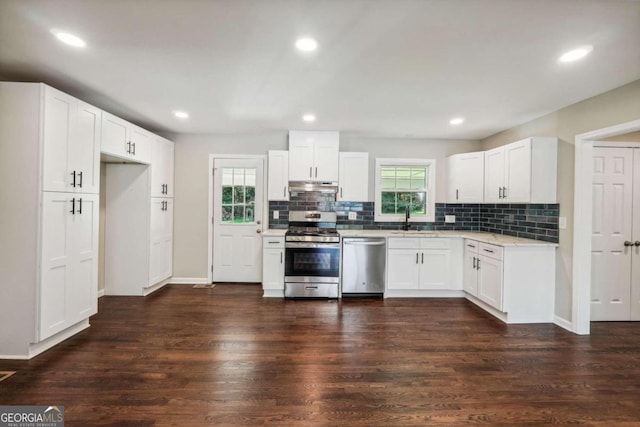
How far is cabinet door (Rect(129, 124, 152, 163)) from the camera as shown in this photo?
13.0ft

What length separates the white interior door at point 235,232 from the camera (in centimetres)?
513

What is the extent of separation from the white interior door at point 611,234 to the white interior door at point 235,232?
4530 millimetres

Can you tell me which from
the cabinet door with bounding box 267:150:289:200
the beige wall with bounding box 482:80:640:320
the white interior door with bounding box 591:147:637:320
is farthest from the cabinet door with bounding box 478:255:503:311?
the cabinet door with bounding box 267:150:289:200

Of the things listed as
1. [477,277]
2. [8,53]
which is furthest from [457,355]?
[8,53]

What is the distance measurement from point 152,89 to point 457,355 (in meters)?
3.90

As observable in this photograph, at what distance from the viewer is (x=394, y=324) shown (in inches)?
138

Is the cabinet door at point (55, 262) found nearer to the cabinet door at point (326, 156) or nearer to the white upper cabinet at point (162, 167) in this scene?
the white upper cabinet at point (162, 167)

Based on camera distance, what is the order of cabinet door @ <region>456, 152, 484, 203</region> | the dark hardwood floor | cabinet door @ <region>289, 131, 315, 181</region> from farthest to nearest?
cabinet door @ <region>289, 131, 315, 181</region> < cabinet door @ <region>456, 152, 484, 203</region> < the dark hardwood floor

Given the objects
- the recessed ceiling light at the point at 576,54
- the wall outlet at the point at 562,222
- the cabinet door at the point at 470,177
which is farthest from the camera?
the cabinet door at the point at 470,177

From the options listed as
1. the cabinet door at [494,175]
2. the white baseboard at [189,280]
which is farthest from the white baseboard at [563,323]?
the white baseboard at [189,280]

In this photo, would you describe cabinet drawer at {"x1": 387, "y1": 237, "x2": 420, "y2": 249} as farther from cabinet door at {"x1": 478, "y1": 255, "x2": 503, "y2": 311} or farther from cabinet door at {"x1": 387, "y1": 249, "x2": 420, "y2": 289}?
cabinet door at {"x1": 478, "y1": 255, "x2": 503, "y2": 311}

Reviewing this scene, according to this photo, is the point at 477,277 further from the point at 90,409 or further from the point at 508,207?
the point at 90,409

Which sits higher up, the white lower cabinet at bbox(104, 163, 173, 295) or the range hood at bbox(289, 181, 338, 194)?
the range hood at bbox(289, 181, 338, 194)

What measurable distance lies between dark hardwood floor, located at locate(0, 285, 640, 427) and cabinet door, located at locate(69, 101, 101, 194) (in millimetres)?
1537
